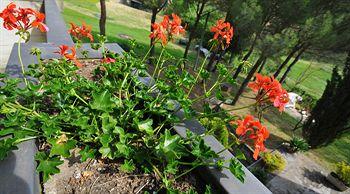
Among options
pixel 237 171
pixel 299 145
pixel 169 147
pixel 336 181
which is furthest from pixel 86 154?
pixel 299 145

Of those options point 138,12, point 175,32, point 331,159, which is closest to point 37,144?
point 175,32

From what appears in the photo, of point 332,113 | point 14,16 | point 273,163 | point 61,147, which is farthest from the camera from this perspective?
point 332,113

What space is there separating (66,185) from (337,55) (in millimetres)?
15125

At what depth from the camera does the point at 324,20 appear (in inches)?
424

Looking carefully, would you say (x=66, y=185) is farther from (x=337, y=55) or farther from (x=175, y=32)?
(x=337, y=55)

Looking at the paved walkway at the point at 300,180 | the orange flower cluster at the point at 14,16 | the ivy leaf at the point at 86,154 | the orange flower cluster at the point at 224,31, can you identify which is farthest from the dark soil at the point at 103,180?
the paved walkway at the point at 300,180

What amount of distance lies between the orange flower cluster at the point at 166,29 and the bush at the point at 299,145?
851cm

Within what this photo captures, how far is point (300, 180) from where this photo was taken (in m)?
8.00

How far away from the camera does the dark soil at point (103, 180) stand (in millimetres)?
1522

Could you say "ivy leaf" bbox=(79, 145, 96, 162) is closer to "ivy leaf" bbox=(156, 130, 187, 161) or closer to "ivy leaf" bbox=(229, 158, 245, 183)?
"ivy leaf" bbox=(156, 130, 187, 161)

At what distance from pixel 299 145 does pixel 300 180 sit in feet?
5.33

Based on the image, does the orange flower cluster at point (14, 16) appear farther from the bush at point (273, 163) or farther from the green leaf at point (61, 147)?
the bush at point (273, 163)

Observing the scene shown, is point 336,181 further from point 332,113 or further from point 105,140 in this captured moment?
point 105,140

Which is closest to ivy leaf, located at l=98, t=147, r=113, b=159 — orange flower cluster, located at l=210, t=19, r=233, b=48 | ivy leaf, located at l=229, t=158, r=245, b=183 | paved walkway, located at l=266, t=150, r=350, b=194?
ivy leaf, located at l=229, t=158, r=245, b=183
